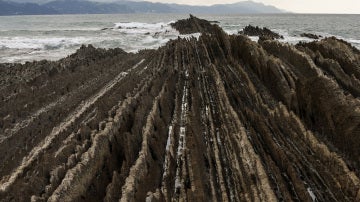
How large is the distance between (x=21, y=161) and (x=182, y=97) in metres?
5.44

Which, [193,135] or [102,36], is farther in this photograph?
[102,36]

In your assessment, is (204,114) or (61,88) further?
(61,88)

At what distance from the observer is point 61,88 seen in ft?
47.2

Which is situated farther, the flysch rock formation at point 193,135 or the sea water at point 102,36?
the sea water at point 102,36

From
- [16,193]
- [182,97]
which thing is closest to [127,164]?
[16,193]

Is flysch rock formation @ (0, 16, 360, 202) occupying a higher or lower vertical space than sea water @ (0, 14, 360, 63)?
higher

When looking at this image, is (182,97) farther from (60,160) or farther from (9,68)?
(9,68)

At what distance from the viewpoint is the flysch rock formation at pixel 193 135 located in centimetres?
619

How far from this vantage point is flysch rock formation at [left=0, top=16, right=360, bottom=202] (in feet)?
20.3

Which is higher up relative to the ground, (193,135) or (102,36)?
(193,135)

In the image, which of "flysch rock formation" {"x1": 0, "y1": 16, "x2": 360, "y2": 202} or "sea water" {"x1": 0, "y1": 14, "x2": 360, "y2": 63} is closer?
"flysch rock formation" {"x1": 0, "y1": 16, "x2": 360, "y2": 202}

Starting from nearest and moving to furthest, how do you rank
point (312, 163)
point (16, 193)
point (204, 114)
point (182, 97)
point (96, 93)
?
1. point (16, 193)
2. point (312, 163)
3. point (204, 114)
4. point (182, 97)
5. point (96, 93)

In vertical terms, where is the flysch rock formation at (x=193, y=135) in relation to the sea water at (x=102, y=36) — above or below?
above

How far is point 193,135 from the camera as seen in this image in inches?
314
